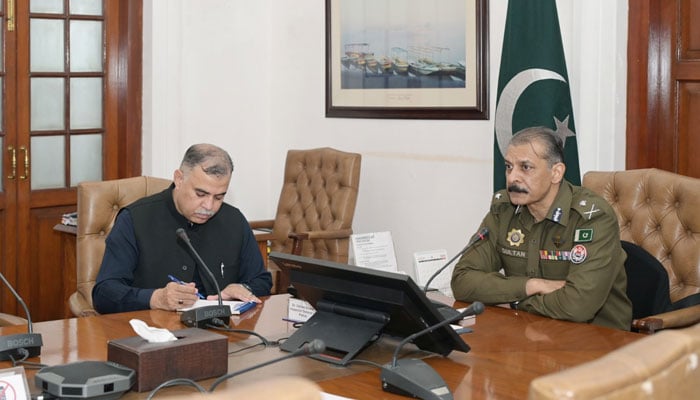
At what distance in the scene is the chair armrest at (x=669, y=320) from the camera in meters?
3.26

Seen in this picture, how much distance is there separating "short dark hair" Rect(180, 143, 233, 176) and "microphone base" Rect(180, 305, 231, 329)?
0.70 metres

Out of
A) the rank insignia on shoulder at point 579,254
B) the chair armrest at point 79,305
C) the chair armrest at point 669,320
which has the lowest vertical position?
the chair armrest at point 79,305

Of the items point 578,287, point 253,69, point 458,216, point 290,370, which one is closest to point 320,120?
point 253,69

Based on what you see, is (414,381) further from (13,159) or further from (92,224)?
(13,159)

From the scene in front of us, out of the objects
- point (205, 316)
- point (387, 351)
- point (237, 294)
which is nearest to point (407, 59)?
point (237, 294)

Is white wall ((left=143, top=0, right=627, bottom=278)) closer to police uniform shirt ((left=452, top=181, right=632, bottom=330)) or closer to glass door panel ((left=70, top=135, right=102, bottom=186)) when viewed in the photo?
glass door panel ((left=70, top=135, right=102, bottom=186))

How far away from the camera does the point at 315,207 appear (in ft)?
18.6

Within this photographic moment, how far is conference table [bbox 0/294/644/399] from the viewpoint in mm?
2293

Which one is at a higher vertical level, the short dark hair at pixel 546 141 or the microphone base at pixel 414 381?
the short dark hair at pixel 546 141

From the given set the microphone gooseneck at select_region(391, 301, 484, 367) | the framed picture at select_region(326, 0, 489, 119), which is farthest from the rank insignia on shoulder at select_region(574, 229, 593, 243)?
the framed picture at select_region(326, 0, 489, 119)

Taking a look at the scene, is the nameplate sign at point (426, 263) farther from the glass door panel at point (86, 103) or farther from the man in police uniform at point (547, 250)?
the glass door panel at point (86, 103)

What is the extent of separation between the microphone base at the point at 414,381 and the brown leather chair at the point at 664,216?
1857mm

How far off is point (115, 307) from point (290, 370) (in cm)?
111

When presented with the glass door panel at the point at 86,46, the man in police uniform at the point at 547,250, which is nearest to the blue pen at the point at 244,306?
the man in police uniform at the point at 547,250
